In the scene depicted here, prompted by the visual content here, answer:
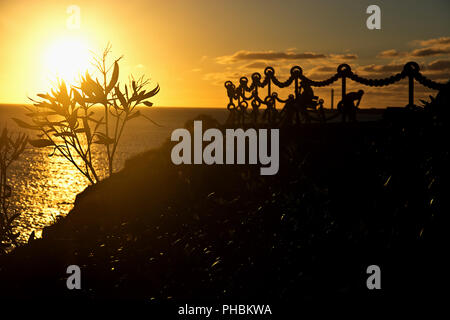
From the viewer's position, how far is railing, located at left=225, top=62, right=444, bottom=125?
12.2 metres

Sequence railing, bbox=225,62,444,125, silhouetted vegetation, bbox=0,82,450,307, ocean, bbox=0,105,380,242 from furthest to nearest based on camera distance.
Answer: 1. ocean, bbox=0,105,380,242
2. railing, bbox=225,62,444,125
3. silhouetted vegetation, bbox=0,82,450,307

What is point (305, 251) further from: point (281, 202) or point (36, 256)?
point (36, 256)

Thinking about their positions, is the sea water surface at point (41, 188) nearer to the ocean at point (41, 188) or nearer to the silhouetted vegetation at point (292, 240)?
the ocean at point (41, 188)

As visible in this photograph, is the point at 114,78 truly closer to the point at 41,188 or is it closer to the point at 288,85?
the point at 288,85

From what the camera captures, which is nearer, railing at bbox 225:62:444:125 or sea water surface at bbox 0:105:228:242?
railing at bbox 225:62:444:125

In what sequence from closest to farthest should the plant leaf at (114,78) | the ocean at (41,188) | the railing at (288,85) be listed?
the plant leaf at (114,78) < the railing at (288,85) < the ocean at (41,188)

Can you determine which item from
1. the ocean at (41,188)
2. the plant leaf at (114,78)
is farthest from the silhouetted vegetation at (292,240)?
the ocean at (41,188)

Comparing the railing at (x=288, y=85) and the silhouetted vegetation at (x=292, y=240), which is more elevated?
the railing at (x=288, y=85)

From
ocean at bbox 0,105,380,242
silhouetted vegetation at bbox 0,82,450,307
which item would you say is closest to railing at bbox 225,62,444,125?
silhouetted vegetation at bbox 0,82,450,307

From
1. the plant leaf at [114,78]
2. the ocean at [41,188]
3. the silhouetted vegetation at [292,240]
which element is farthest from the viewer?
the ocean at [41,188]

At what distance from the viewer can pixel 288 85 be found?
14469 mm

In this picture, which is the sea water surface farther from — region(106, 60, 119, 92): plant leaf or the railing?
region(106, 60, 119, 92): plant leaf

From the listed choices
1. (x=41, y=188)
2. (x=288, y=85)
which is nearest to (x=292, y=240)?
(x=288, y=85)

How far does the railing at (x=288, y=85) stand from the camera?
40.1 feet
